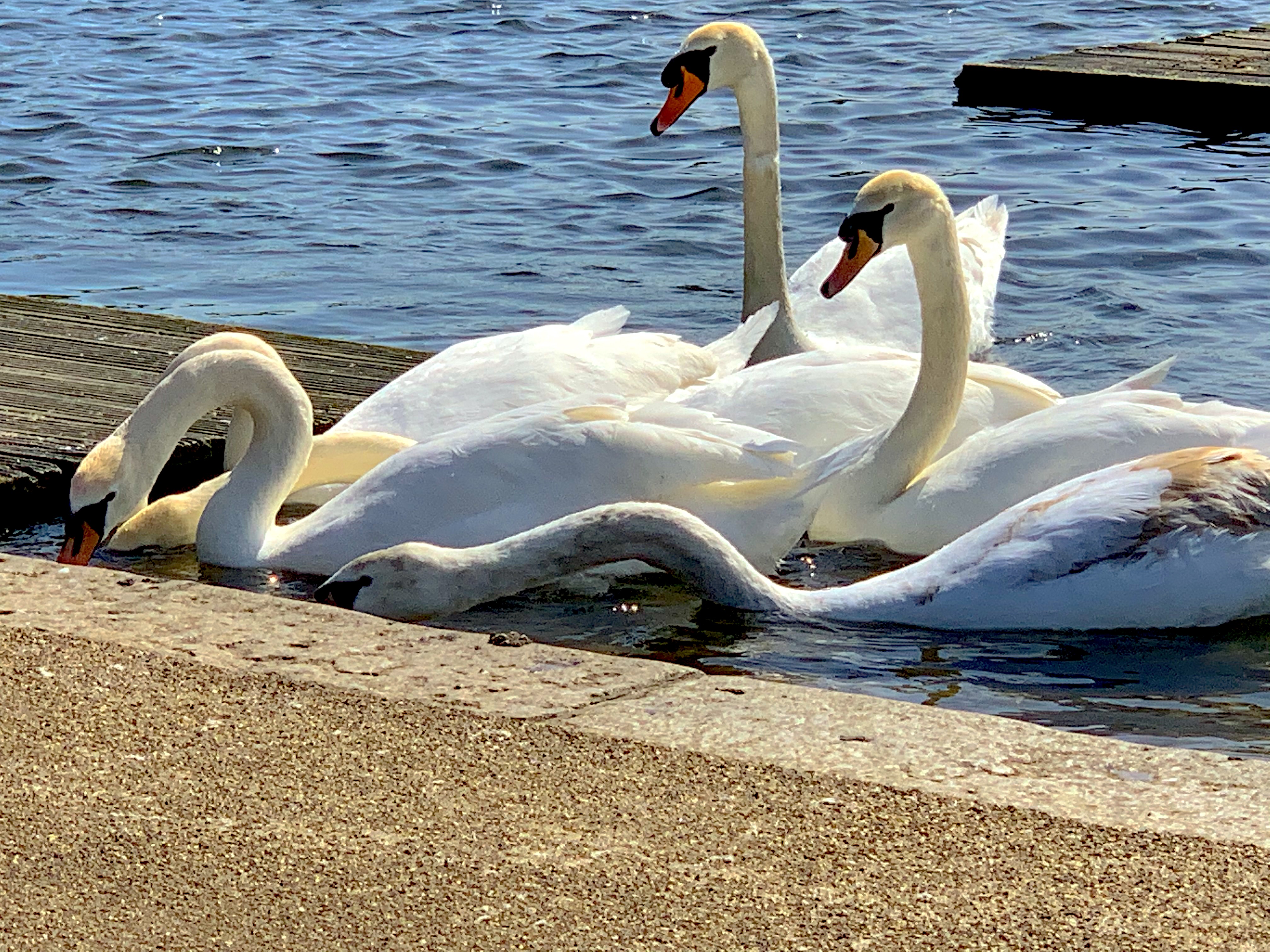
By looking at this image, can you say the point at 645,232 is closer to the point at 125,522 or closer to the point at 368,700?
the point at 125,522

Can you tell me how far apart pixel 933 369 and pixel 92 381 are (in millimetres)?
3015

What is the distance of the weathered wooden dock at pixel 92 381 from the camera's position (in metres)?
6.50

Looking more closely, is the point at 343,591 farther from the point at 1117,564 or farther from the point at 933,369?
the point at 933,369

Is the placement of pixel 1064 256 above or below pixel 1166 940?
below

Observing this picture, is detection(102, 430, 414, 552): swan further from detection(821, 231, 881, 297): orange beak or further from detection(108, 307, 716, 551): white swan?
detection(821, 231, 881, 297): orange beak

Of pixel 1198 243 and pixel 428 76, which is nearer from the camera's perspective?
pixel 1198 243

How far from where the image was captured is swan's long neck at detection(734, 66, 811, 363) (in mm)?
7598

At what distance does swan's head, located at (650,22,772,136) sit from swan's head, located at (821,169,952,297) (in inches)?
76.2

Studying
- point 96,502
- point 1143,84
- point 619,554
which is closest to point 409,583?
point 619,554

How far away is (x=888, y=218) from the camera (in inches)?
247

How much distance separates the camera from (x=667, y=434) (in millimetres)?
5777

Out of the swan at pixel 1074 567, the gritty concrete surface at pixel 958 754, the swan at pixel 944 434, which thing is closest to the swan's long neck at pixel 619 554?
the swan at pixel 1074 567

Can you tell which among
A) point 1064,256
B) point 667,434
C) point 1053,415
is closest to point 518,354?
point 667,434

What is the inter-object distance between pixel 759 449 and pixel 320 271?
5259 millimetres
